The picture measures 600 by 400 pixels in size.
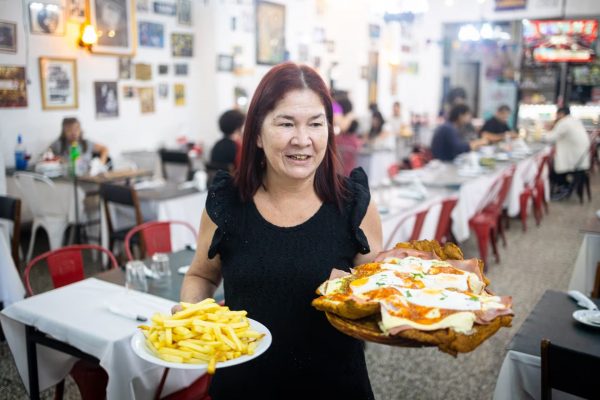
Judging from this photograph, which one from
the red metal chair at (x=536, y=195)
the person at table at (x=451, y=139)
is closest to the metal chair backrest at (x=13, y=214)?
the person at table at (x=451, y=139)

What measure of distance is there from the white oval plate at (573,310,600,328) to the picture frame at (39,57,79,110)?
588cm

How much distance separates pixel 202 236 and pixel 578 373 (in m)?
1.24

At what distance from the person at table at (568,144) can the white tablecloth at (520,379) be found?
683 cm

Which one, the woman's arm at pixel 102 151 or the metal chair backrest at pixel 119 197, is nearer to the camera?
the metal chair backrest at pixel 119 197

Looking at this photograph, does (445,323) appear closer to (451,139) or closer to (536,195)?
(451,139)

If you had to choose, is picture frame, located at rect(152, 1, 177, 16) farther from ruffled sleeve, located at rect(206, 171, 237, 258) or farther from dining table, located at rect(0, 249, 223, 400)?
ruffled sleeve, located at rect(206, 171, 237, 258)

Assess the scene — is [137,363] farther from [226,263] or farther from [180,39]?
[180,39]

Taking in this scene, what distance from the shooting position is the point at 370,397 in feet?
5.31

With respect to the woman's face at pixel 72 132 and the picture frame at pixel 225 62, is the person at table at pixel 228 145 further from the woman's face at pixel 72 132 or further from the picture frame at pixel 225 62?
the picture frame at pixel 225 62

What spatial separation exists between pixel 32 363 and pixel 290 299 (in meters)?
1.61

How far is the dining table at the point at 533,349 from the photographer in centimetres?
208

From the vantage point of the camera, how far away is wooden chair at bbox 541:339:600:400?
172cm

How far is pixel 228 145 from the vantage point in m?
5.85

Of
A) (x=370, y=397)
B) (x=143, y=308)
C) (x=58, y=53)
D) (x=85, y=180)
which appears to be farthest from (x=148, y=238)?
(x=58, y=53)
